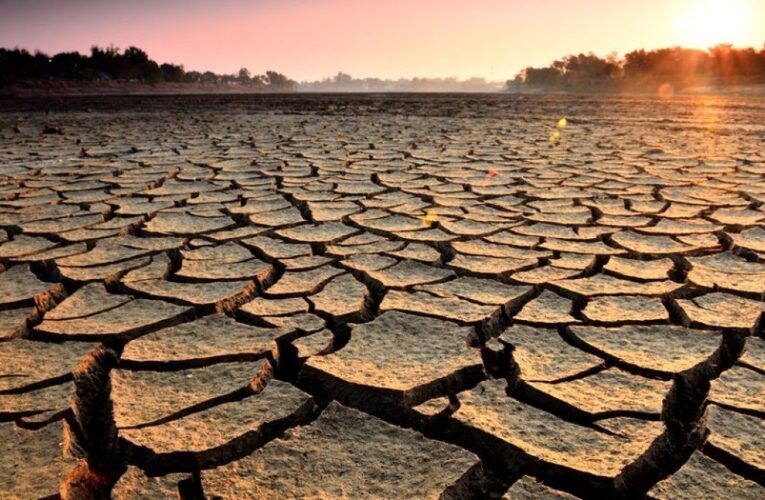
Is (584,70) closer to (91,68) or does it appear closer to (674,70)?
(674,70)

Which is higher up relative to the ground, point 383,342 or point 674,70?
point 674,70

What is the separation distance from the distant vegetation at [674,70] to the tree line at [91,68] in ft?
77.0

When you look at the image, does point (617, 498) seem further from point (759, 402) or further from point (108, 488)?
point (108, 488)

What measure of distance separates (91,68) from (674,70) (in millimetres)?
28844

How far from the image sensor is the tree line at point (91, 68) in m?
23.4

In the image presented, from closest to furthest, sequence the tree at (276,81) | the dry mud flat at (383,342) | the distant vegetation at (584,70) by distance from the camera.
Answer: the dry mud flat at (383,342) < the distant vegetation at (584,70) < the tree at (276,81)

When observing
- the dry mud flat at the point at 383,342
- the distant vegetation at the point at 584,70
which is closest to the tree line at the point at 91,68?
the distant vegetation at the point at 584,70

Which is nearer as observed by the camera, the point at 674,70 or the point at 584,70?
the point at 674,70

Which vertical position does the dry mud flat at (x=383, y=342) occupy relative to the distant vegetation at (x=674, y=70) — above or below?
below

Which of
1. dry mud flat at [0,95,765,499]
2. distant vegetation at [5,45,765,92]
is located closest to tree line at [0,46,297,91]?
distant vegetation at [5,45,765,92]

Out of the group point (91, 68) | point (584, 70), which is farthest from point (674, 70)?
point (91, 68)

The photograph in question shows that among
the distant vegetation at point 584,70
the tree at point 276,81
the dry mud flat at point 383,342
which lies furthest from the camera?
the tree at point 276,81

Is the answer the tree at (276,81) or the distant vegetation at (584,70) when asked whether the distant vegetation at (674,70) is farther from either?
the tree at (276,81)

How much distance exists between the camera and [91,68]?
29.0m
